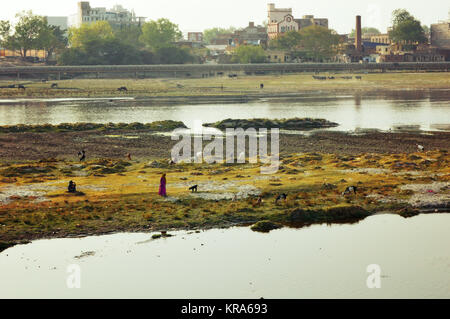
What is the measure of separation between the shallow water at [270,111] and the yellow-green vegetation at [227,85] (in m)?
13.4

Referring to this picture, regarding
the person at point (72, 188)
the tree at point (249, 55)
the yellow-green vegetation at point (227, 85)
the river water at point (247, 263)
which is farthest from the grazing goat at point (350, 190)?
the tree at point (249, 55)

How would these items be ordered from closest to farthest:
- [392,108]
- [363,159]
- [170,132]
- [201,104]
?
[363,159]
[170,132]
[392,108]
[201,104]

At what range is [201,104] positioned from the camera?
114 meters

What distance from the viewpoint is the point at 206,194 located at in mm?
38875

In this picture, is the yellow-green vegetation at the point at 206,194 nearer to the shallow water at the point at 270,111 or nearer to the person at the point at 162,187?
the person at the point at 162,187

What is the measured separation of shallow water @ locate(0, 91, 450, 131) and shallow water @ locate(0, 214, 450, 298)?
1654 inches

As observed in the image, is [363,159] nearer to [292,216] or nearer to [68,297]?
[292,216]

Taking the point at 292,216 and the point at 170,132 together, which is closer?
the point at 292,216

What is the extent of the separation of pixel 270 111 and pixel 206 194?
199 feet

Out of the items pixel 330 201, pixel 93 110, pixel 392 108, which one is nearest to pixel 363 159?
pixel 330 201

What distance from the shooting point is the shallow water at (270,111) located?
82750mm

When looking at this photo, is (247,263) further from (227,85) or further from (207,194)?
(227,85)

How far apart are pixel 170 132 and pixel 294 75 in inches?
4344
